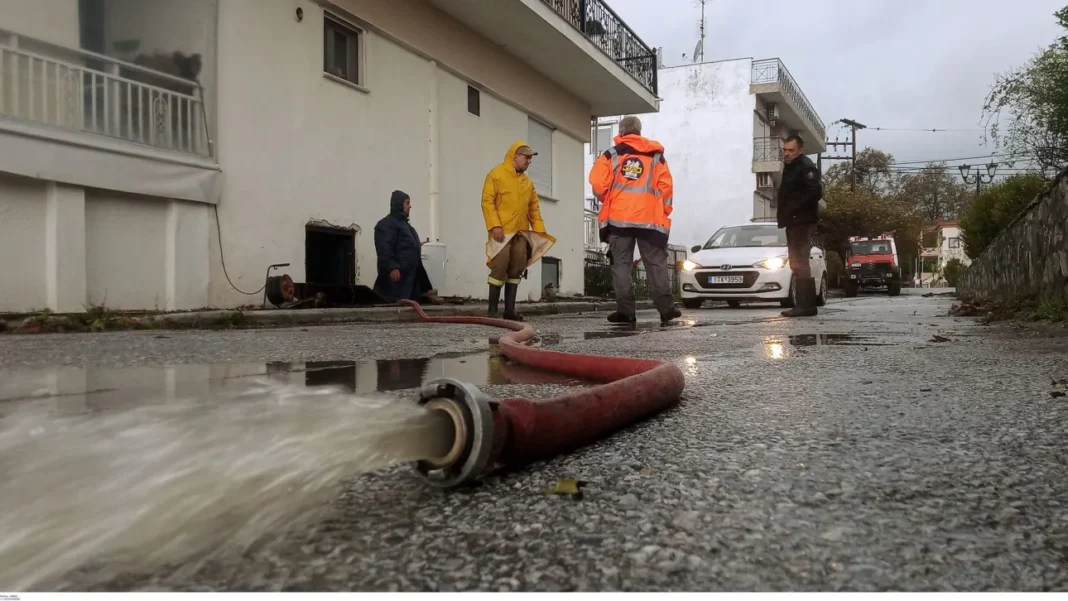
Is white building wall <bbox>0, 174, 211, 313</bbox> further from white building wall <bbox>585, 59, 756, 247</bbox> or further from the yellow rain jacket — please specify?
white building wall <bbox>585, 59, 756, 247</bbox>

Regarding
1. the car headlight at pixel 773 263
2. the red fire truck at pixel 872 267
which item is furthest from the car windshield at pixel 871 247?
the car headlight at pixel 773 263

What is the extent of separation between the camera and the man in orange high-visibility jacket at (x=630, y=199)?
7207mm

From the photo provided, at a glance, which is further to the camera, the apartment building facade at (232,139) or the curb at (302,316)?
the apartment building facade at (232,139)

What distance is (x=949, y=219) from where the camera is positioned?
65.4 meters

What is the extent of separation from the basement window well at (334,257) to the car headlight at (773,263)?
6614mm

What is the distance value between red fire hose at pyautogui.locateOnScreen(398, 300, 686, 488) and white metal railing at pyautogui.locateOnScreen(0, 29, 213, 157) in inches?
279

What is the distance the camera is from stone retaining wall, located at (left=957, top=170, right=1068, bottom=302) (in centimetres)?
577

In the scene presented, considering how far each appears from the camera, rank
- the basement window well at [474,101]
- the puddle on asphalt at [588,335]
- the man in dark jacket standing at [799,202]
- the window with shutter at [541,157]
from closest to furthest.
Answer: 1. the puddle on asphalt at [588,335]
2. the man in dark jacket standing at [799,202]
3. the basement window well at [474,101]
4. the window with shutter at [541,157]

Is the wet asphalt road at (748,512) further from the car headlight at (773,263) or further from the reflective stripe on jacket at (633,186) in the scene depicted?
the car headlight at (773,263)

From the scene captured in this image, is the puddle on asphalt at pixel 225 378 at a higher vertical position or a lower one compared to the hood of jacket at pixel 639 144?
lower

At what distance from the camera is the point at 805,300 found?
8.74m

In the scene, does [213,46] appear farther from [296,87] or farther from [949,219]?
[949,219]

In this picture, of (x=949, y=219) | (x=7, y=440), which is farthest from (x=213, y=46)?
(x=949, y=219)

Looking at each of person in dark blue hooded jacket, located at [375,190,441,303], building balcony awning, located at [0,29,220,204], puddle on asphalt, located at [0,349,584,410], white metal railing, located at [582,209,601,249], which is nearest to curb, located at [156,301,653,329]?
person in dark blue hooded jacket, located at [375,190,441,303]
